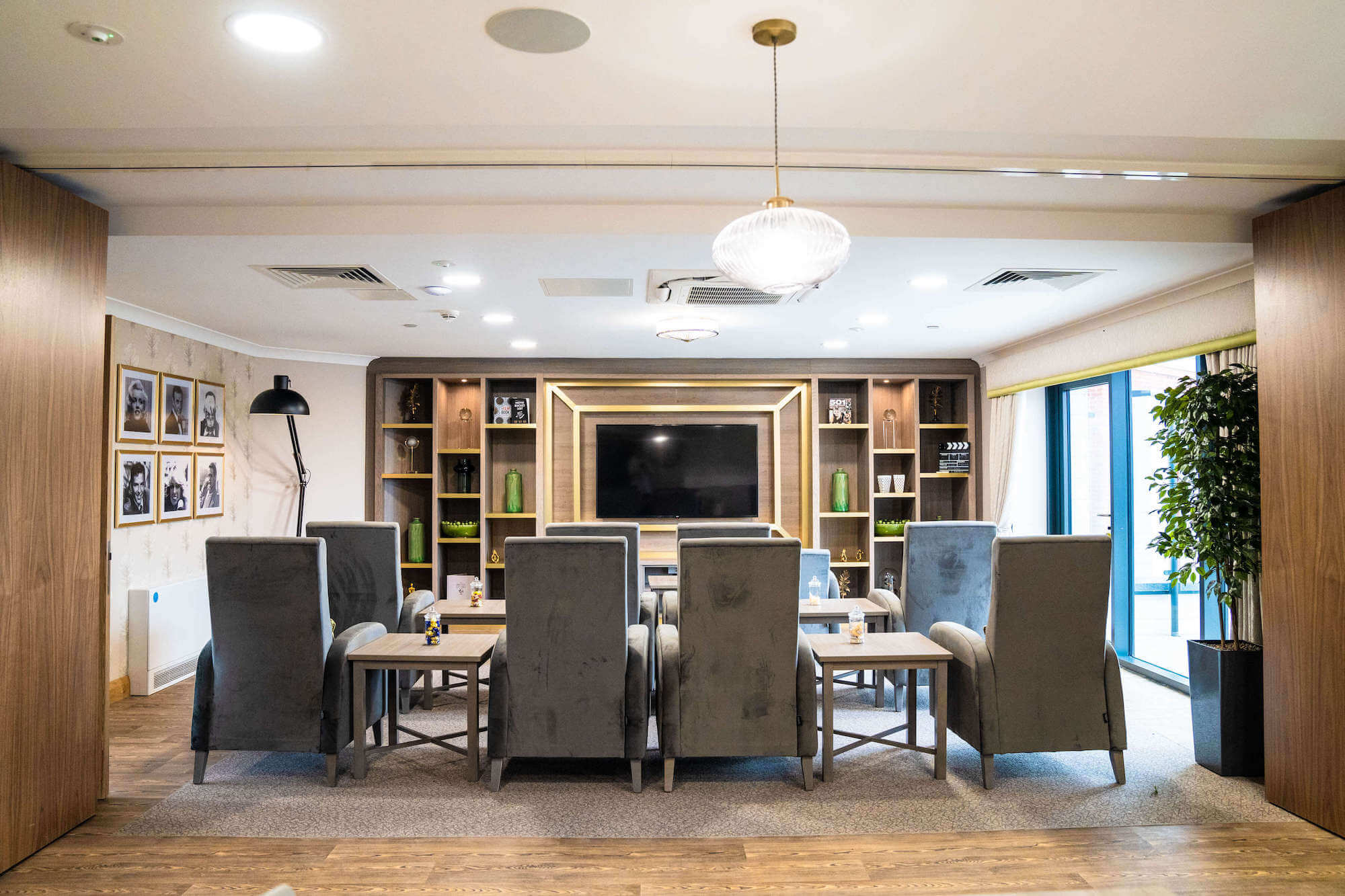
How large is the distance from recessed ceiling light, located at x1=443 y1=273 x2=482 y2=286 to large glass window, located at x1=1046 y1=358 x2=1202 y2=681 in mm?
4304

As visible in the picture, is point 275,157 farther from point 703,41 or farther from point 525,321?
point 525,321

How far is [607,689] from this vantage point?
3.47 meters

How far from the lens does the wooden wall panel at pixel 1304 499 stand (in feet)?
9.93

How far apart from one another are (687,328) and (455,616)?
8.00 feet

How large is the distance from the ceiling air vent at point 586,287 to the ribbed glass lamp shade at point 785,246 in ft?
7.08

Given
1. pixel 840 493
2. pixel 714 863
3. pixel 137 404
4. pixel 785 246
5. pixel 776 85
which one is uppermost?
pixel 776 85

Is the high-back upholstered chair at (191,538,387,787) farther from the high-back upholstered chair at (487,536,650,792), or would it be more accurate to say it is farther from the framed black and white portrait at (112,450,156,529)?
the framed black and white portrait at (112,450,156,529)

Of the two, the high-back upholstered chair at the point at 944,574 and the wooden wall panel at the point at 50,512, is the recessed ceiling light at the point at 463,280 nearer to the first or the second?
the wooden wall panel at the point at 50,512

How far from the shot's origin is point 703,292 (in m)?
4.67


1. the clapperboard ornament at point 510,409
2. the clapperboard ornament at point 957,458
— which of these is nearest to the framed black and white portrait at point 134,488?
the clapperboard ornament at point 510,409

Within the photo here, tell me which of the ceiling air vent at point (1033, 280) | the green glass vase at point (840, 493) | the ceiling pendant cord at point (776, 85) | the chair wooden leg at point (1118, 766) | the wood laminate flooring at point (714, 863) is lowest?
the wood laminate flooring at point (714, 863)

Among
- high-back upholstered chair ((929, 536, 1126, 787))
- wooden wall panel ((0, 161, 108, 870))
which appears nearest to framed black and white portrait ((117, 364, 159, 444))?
wooden wall panel ((0, 161, 108, 870))

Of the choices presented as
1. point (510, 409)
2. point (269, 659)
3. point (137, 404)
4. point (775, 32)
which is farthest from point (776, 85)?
point (510, 409)

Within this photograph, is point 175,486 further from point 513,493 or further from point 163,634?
point 513,493
